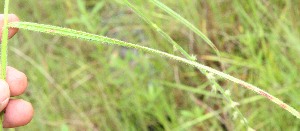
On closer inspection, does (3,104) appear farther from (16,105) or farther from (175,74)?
(175,74)

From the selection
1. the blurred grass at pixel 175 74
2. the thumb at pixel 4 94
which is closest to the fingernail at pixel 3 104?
the thumb at pixel 4 94

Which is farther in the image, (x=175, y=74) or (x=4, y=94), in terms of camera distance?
(x=175, y=74)

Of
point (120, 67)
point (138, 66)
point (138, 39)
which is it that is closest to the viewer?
point (120, 67)

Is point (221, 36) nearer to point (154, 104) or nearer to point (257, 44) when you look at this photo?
point (257, 44)

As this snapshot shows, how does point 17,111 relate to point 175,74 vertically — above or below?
above

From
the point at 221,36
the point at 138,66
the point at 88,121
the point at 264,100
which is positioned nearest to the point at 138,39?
the point at 138,66

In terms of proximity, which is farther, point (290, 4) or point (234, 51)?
point (234, 51)

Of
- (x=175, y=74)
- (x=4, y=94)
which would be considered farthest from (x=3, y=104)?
(x=175, y=74)
